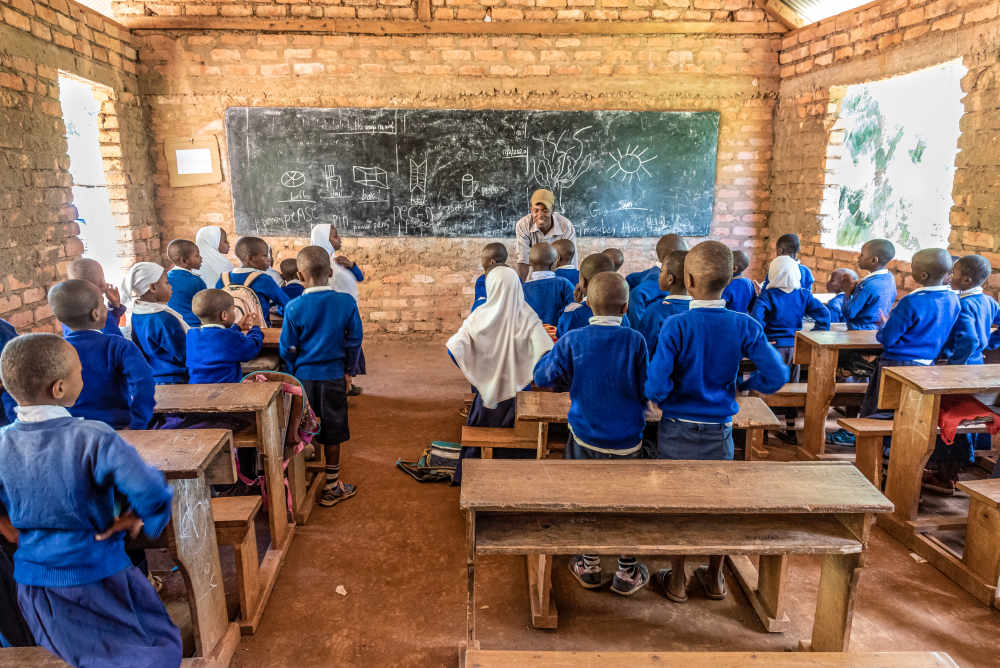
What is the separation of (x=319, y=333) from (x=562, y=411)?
1398 mm

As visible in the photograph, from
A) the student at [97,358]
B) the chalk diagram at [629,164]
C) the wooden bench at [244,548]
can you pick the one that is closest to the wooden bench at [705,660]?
the wooden bench at [244,548]

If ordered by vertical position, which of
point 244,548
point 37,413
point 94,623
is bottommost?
point 244,548

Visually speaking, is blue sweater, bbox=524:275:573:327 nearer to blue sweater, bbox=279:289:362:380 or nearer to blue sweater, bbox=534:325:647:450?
blue sweater, bbox=279:289:362:380

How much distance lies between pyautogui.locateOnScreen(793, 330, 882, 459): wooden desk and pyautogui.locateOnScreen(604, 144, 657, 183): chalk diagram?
10.7 feet

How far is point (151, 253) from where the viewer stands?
6.55 m

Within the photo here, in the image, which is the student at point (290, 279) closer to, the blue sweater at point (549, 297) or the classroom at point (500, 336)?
the classroom at point (500, 336)

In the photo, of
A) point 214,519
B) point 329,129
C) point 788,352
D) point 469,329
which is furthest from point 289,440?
point 329,129

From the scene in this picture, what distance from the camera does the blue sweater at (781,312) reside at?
4293 mm

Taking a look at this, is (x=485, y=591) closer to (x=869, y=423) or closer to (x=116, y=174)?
(x=869, y=423)

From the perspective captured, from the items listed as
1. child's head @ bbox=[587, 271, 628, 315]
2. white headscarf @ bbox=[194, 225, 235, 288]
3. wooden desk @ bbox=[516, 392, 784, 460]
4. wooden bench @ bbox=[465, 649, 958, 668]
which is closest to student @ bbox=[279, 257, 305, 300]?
white headscarf @ bbox=[194, 225, 235, 288]

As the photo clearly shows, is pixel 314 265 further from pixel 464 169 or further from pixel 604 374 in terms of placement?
pixel 464 169

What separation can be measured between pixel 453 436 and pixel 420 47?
4.22 meters

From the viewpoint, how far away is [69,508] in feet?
5.28

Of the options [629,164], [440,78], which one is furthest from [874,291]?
[440,78]
